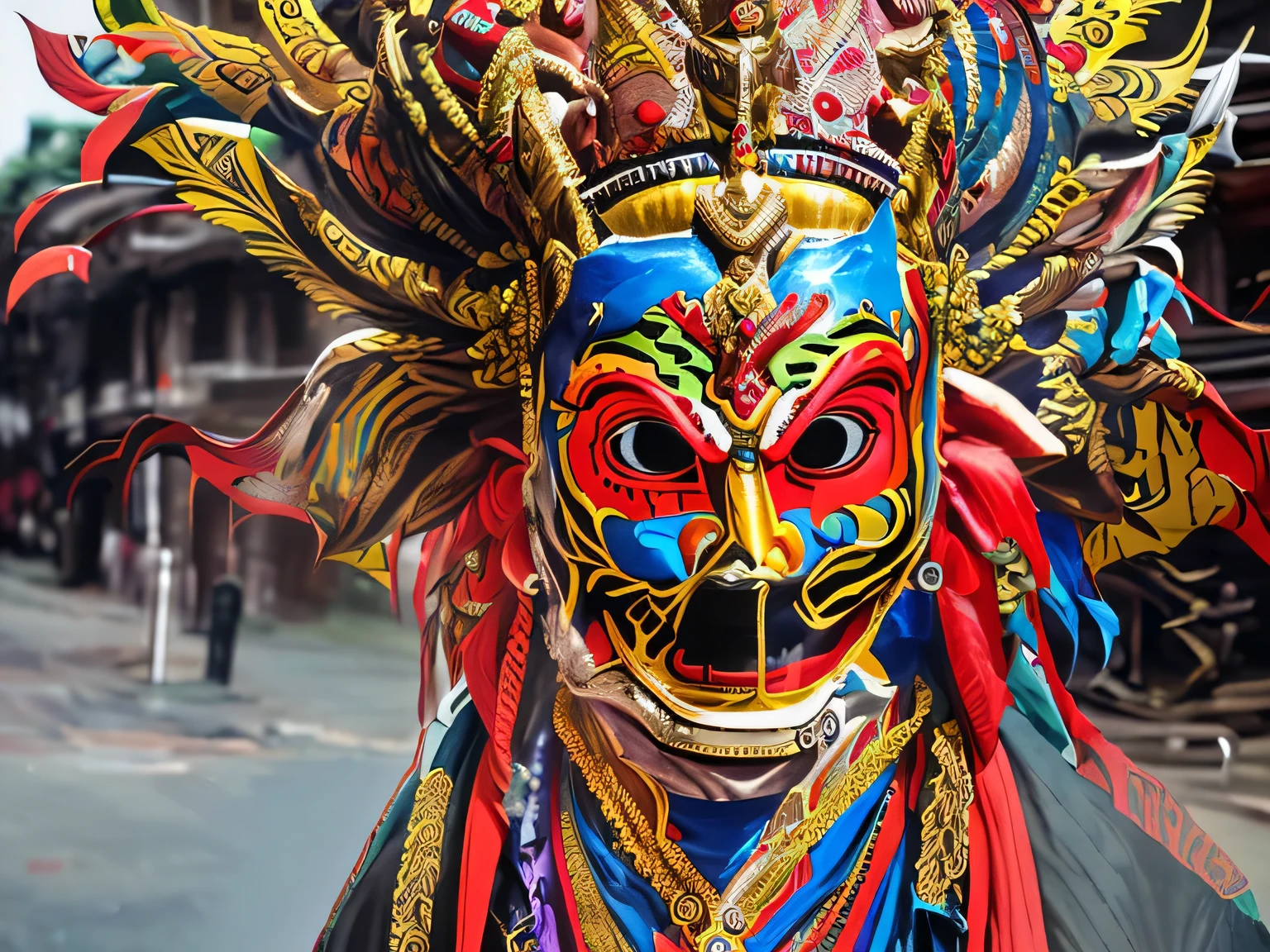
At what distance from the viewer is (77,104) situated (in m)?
1.90

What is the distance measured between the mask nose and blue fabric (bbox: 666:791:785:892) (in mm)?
403

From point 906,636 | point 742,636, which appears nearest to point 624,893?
point 742,636

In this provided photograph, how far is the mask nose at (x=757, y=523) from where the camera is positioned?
1764 millimetres

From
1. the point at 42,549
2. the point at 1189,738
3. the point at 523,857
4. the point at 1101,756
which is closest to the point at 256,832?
the point at 523,857

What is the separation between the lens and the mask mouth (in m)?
1.78

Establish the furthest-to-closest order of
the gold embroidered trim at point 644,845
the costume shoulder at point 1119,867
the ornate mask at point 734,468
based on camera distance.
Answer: the costume shoulder at point 1119,867 < the gold embroidered trim at point 644,845 < the ornate mask at point 734,468

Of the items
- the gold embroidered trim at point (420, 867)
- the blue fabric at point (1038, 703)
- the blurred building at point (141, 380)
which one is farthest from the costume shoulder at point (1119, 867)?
the blurred building at point (141, 380)

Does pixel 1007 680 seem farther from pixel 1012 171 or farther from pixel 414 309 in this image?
pixel 414 309

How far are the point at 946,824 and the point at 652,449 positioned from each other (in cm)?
83

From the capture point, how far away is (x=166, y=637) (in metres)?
1.93

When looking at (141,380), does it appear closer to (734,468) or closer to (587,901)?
(734,468)

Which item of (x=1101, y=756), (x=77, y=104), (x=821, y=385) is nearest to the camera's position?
(x=821, y=385)

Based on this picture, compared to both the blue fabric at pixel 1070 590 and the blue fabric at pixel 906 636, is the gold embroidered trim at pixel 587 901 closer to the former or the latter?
the blue fabric at pixel 906 636

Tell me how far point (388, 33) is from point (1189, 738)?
1.86 metres
